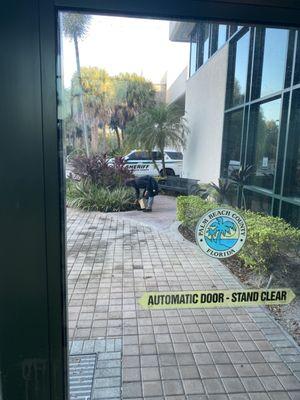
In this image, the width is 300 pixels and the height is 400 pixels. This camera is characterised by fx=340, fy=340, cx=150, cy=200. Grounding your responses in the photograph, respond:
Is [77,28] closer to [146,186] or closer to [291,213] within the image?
[146,186]

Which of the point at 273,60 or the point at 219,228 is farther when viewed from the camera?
the point at 273,60

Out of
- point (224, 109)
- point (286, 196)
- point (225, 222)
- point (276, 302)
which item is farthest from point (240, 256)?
point (224, 109)

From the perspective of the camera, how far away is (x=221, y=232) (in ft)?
5.00

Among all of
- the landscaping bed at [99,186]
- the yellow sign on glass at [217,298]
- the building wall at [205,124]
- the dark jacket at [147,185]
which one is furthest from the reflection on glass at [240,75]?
the yellow sign on glass at [217,298]

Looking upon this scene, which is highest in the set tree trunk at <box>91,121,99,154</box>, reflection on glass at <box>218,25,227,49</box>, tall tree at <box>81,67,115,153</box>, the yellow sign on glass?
reflection on glass at <box>218,25,227,49</box>

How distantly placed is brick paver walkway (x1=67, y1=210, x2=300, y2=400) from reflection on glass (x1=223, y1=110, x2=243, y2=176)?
1.41 feet

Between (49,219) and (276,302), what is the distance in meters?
1.18

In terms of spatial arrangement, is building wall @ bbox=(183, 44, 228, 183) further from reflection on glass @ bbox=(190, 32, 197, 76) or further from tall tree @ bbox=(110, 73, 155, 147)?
tall tree @ bbox=(110, 73, 155, 147)

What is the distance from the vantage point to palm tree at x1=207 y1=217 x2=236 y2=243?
1.51 meters

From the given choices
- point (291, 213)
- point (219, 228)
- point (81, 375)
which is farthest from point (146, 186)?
point (81, 375)

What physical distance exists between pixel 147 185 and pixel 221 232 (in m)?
0.40

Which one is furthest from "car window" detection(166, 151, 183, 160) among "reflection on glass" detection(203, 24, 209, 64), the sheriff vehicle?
"reflection on glass" detection(203, 24, 209, 64)

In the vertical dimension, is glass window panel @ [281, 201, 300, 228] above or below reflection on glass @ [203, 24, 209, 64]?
below

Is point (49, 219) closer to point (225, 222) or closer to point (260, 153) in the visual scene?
point (225, 222)
